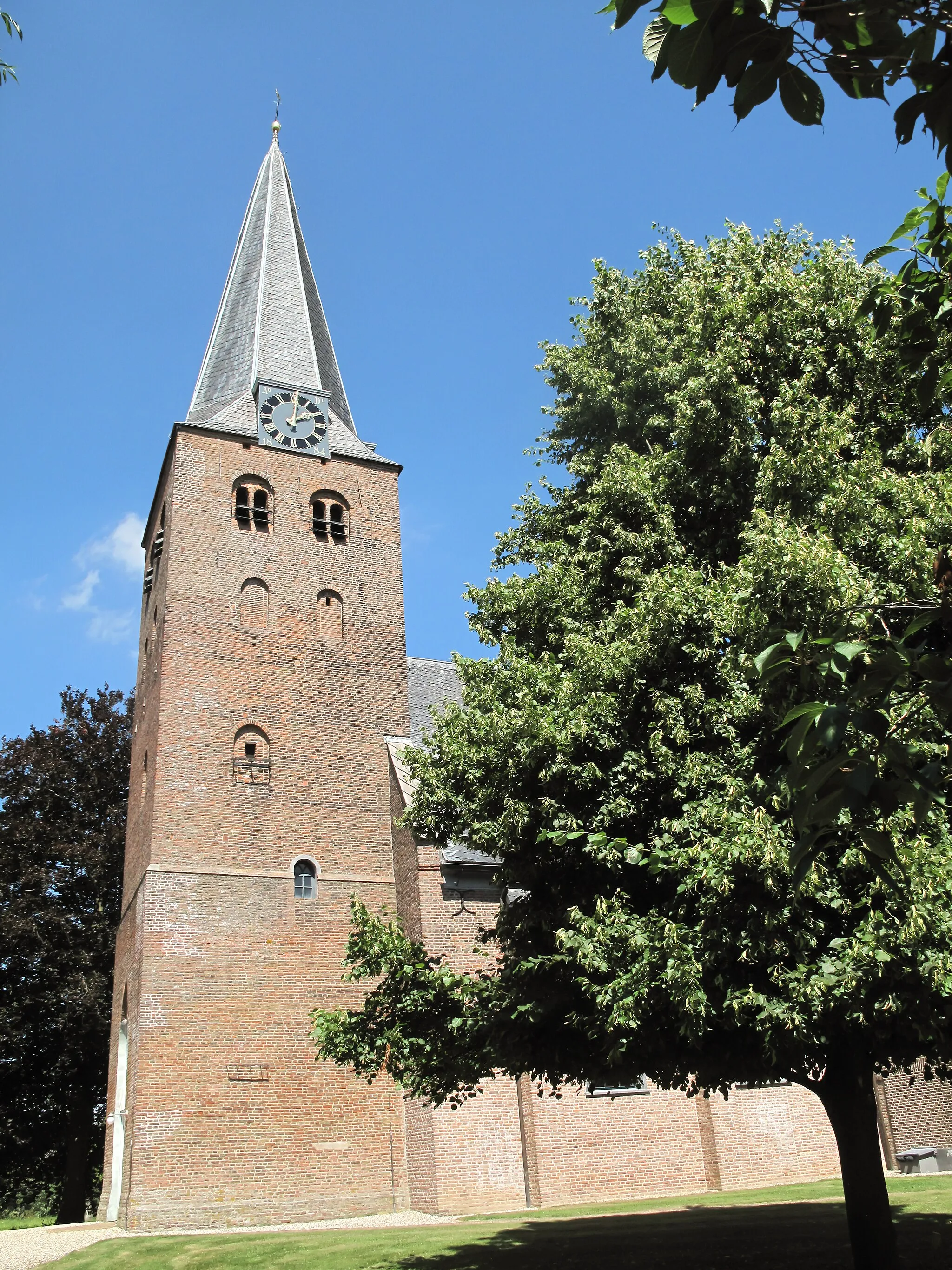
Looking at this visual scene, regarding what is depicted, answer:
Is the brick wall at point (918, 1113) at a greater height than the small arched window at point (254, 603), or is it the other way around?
the small arched window at point (254, 603)

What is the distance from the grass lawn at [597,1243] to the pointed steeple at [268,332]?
55.2 ft

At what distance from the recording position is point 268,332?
2875 cm

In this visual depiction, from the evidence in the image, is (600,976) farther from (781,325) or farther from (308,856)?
(308,856)

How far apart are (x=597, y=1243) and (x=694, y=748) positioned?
23.8ft

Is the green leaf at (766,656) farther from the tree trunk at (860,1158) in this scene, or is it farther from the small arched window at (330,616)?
the small arched window at (330,616)

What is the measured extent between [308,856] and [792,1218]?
430 inches

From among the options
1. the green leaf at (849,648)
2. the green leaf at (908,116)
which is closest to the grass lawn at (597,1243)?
the green leaf at (849,648)

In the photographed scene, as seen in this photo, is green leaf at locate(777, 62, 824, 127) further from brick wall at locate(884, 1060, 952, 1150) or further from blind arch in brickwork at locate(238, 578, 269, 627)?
brick wall at locate(884, 1060, 952, 1150)

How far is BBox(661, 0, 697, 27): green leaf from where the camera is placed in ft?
8.32

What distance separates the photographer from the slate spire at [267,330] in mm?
27172

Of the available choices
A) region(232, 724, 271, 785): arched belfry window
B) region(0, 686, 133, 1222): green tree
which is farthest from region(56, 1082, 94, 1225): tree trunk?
region(232, 724, 271, 785): arched belfry window

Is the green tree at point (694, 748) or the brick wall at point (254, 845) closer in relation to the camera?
the green tree at point (694, 748)

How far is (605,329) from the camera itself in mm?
14398

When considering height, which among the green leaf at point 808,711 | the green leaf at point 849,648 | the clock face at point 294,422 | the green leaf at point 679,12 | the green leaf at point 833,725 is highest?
the clock face at point 294,422
